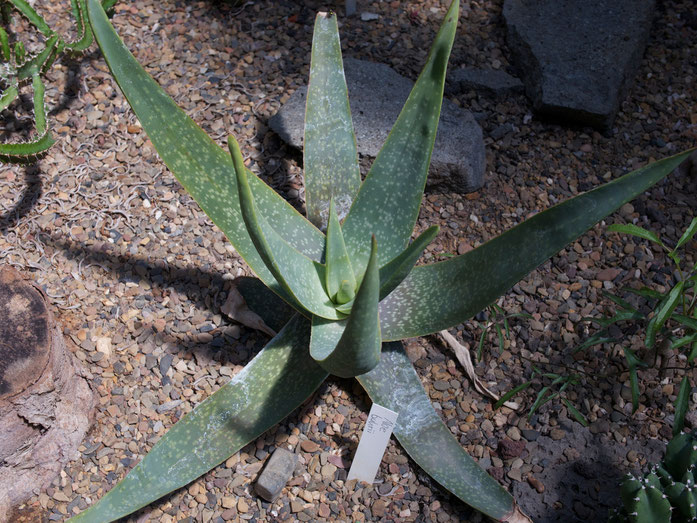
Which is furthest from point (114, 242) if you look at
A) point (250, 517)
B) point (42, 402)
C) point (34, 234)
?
point (250, 517)

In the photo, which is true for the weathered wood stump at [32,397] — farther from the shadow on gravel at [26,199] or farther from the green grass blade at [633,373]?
the green grass blade at [633,373]

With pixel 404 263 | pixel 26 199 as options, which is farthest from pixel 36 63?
pixel 404 263

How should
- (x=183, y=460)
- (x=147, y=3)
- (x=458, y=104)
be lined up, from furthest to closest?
1. (x=147, y=3)
2. (x=458, y=104)
3. (x=183, y=460)

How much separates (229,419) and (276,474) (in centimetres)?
20

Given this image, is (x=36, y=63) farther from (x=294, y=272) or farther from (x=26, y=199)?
(x=294, y=272)

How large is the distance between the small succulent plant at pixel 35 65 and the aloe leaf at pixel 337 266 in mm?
957

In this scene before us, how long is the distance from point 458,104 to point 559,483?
4.10ft

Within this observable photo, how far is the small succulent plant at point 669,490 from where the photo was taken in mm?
1192

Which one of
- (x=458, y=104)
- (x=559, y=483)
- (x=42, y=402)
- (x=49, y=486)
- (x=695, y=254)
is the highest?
(x=458, y=104)

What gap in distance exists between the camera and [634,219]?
6.30 ft

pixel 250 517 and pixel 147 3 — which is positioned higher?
pixel 147 3

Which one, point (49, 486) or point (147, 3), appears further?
point (147, 3)

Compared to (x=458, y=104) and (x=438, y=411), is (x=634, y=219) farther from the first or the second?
(x=438, y=411)

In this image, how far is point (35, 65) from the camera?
1931 millimetres
